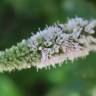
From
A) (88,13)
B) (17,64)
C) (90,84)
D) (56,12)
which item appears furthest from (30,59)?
(56,12)

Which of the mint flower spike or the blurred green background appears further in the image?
the blurred green background

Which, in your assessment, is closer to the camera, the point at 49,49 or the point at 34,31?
the point at 49,49

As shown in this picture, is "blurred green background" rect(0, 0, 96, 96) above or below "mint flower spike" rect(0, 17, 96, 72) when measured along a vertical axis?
above

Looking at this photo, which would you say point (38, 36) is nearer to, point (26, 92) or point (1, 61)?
point (1, 61)

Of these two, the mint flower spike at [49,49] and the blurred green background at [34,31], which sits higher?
the blurred green background at [34,31]

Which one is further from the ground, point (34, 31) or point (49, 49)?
point (34, 31)
